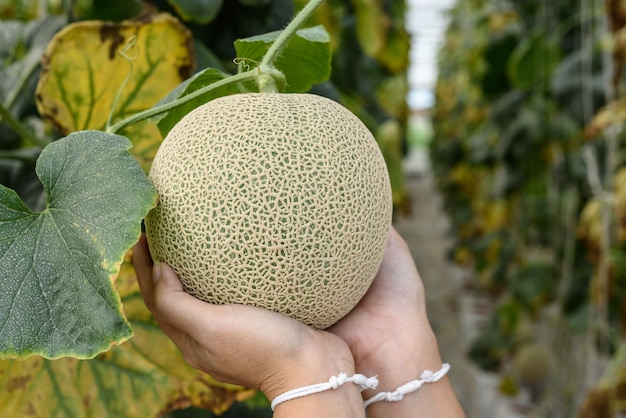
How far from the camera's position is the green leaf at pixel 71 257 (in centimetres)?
54

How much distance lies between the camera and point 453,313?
4.86m

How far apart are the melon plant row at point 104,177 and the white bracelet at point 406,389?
0.11 metres

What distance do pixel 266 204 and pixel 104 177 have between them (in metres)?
0.13

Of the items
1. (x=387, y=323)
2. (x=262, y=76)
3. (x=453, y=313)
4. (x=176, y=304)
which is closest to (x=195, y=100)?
(x=262, y=76)

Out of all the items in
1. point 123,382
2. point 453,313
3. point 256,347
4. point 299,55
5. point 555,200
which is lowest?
point 453,313

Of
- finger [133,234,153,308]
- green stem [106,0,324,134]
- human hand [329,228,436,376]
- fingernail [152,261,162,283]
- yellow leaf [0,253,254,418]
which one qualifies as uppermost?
green stem [106,0,324,134]

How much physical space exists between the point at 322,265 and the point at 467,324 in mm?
3553

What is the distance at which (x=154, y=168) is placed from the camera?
0.67 metres

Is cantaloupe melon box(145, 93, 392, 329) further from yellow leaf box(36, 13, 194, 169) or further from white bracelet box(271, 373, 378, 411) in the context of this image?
yellow leaf box(36, 13, 194, 169)

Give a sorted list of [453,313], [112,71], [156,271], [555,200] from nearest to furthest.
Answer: [156,271], [112,71], [555,200], [453,313]

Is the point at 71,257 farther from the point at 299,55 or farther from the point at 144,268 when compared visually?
the point at 299,55

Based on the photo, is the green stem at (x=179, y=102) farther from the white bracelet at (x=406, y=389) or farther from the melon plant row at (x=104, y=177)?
the white bracelet at (x=406, y=389)

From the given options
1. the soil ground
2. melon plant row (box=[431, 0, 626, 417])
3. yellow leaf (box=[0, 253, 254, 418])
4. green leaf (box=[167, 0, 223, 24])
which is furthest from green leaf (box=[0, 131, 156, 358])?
the soil ground

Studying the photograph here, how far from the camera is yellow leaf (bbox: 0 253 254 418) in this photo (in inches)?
30.1
